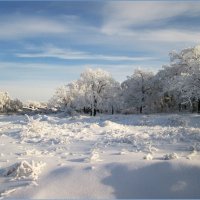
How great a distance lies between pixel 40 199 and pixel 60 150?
18.3 feet

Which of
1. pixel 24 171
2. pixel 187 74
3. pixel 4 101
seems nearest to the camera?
pixel 24 171

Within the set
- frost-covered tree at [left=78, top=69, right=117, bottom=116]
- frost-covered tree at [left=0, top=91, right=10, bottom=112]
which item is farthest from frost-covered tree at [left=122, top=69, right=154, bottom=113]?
frost-covered tree at [left=0, top=91, right=10, bottom=112]

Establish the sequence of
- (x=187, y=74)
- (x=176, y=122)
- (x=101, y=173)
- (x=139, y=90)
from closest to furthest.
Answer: (x=101, y=173) < (x=176, y=122) < (x=187, y=74) < (x=139, y=90)

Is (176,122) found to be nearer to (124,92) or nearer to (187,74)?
(187,74)

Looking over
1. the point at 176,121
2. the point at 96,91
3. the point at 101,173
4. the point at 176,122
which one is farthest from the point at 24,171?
the point at 96,91

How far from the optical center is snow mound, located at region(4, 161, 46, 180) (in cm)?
1041

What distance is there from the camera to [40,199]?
9.03 meters

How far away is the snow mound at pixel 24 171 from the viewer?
10406 millimetres

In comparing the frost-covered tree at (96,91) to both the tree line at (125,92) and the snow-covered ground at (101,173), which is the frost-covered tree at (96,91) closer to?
the tree line at (125,92)

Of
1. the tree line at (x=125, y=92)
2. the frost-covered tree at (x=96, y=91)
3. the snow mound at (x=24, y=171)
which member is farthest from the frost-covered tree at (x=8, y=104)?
the snow mound at (x=24, y=171)

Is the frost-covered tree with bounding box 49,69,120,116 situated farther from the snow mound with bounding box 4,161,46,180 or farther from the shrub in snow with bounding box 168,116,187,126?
the snow mound with bounding box 4,161,46,180

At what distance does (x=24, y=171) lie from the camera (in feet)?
34.7

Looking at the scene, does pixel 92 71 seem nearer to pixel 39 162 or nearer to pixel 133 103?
pixel 133 103

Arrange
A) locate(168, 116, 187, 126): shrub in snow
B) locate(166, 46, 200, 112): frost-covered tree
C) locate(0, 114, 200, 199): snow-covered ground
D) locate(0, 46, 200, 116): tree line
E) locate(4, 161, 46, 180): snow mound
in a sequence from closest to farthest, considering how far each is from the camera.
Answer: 1. locate(0, 114, 200, 199): snow-covered ground
2. locate(4, 161, 46, 180): snow mound
3. locate(168, 116, 187, 126): shrub in snow
4. locate(166, 46, 200, 112): frost-covered tree
5. locate(0, 46, 200, 116): tree line
